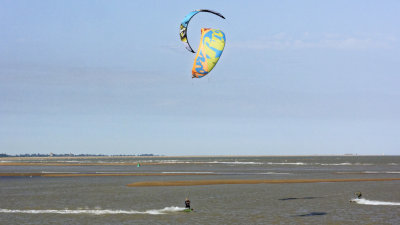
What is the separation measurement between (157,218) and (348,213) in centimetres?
1142

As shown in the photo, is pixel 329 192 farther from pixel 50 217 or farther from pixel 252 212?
pixel 50 217

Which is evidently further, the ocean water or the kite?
the kite

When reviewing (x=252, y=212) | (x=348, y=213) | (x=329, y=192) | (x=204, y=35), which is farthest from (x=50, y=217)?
(x=329, y=192)

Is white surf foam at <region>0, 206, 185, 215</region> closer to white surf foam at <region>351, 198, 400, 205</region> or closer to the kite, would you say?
the kite

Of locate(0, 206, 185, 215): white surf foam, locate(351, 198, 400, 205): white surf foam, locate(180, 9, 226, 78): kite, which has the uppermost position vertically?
locate(180, 9, 226, 78): kite

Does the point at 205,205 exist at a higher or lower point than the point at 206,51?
lower

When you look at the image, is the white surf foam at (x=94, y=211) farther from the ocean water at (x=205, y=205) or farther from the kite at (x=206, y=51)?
the kite at (x=206, y=51)

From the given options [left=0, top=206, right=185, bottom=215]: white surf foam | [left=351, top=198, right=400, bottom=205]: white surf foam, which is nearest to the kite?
[left=0, top=206, right=185, bottom=215]: white surf foam

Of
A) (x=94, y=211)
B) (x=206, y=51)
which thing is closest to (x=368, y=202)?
(x=206, y=51)

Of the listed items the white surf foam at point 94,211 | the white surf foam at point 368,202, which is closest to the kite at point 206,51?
the white surf foam at point 94,211

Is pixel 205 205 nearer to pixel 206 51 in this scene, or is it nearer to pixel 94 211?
pixel 94 211

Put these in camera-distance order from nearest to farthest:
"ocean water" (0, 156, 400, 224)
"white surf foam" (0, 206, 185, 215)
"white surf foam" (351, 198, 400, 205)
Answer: "ocean water" (0, 156, 400, 224)
"white surf foam" (0, 206, 185, 215)
"white surf foam" (351, 198, 400, 205)

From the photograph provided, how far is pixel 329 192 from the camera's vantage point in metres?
45.5

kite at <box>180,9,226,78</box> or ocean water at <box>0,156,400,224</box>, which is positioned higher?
kite at <box>180,9,226,78</box>
